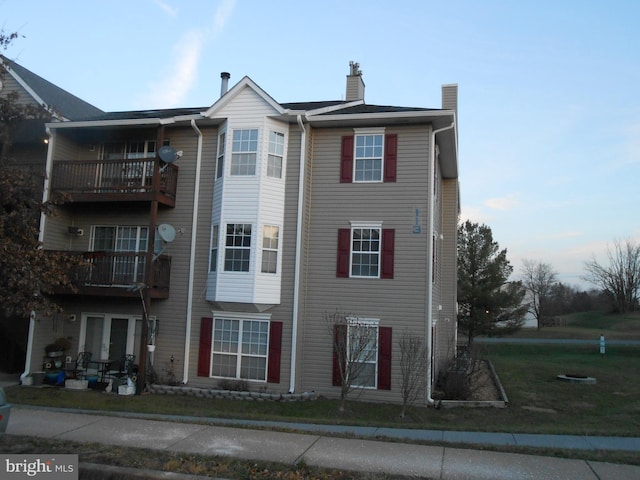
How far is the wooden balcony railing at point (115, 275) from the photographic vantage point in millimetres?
14820

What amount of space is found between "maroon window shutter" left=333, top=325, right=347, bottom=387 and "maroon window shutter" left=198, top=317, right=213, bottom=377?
3.80 metres

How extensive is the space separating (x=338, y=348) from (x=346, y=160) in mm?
5656

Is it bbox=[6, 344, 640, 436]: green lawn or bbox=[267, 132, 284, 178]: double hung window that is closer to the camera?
bbox=[6, 344, 640, 436]: green lawn

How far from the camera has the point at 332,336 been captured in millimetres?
14375

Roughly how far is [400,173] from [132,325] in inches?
379

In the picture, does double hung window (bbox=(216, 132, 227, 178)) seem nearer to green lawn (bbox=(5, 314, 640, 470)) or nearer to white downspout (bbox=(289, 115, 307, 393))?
white downspout (bbox=(289, 115, 307, 393))

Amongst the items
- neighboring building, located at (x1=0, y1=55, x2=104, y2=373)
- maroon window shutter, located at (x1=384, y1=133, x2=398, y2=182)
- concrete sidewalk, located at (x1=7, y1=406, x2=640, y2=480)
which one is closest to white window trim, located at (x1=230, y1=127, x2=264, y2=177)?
maroon window shutter, located at (x1=384, y1=133, x2=398, y2=182)

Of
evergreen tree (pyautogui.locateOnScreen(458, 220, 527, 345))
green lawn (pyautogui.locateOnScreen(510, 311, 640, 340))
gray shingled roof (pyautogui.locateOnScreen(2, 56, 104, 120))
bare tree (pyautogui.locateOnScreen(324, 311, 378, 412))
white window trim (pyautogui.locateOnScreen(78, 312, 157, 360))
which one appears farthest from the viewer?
green lawn (pyautogui.locateOnScreen(510, 311, 640, 340))

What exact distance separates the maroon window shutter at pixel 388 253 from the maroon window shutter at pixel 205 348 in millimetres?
5408

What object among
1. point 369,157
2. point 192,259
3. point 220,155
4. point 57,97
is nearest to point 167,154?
point 220,155

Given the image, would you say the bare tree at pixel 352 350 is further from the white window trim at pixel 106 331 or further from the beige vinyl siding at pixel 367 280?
the white window trim at pixel 106 331

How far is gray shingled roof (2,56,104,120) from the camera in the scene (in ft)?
58.3

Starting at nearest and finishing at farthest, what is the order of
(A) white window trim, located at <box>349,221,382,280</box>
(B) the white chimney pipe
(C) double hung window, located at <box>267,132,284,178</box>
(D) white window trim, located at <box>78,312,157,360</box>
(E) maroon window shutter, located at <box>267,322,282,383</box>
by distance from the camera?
(E) maroon window shutter, located at <box>267,322,282,383</box>
(A) white window trim, located at <box>349,221,382,280</box>
(C) double hung window, located at <box>267,132,284,178</box>
(D) white window trim, located at <box>78,312,157,360</box>
(B) the white chimney pipe

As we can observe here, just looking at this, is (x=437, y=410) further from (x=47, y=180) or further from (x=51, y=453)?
(x=47, y=180)
